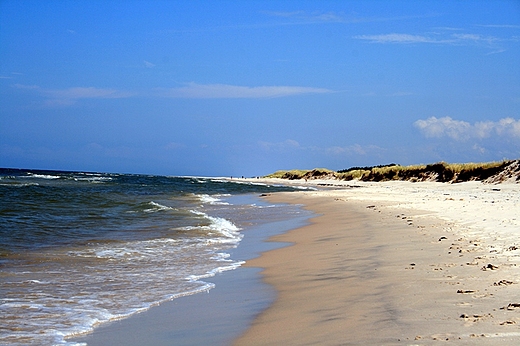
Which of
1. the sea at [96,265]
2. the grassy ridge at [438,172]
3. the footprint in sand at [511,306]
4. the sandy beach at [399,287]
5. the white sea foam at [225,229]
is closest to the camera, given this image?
the sandy beach at [399,287]

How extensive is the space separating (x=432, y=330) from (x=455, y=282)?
187 centimetres

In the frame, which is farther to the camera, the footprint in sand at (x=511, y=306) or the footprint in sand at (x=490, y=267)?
the footprint in sand at (x=490, y=267)

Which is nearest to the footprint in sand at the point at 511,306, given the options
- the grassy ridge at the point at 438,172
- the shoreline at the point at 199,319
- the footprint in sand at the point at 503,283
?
the footprint in sand at the point at 503,283

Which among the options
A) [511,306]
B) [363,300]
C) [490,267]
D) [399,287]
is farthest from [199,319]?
[490,267]

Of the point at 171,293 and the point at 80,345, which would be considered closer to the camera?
the point at 80,345

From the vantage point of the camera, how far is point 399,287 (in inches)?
227

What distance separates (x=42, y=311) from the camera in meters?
5.86

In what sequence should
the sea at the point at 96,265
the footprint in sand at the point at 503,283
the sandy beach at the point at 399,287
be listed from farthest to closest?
1. the sea at the point at 96,265
2. the footprint in sand at the point at 503,283
3. the sandy beach at the point at 399,287

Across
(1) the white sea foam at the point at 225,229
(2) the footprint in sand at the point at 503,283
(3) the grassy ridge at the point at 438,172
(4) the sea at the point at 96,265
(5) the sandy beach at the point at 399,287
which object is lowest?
(4) the sea at the point at 96,265

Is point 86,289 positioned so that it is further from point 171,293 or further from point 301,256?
point 301,256

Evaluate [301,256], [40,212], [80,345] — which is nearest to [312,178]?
[40,212]

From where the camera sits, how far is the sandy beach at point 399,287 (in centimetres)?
412

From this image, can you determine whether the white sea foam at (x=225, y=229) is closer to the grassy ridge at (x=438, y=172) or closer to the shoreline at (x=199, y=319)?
the shoreline at (x=199, y=319)

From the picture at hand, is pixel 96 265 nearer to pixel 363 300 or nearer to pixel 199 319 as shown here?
pixel 199 319
